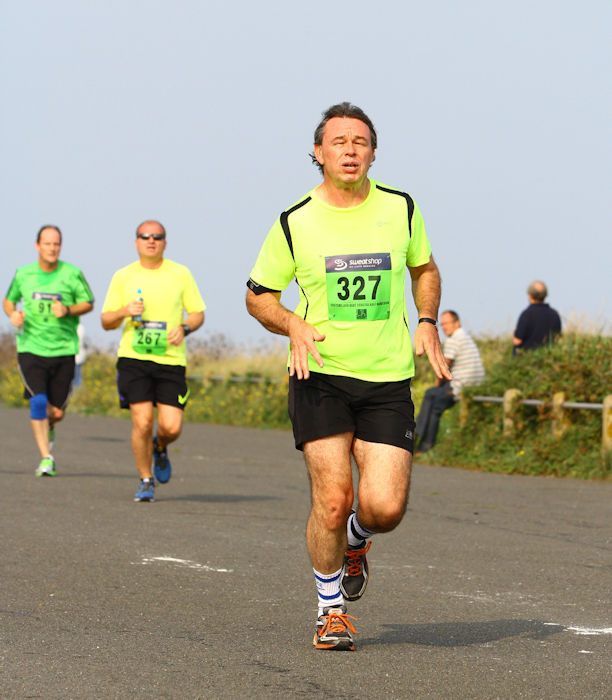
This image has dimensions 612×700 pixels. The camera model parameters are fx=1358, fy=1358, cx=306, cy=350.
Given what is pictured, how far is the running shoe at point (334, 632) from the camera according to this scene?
5.77m

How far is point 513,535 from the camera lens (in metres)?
10.5

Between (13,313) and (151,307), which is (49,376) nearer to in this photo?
(13,313)

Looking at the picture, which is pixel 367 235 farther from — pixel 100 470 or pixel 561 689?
pixel 100 470

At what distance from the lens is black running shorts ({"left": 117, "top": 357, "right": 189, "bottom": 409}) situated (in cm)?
1155

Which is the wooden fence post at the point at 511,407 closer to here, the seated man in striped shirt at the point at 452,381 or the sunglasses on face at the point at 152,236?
the seated man in striped shirt at the point at 452,381

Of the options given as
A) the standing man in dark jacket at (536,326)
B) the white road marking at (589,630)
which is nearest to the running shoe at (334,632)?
the white road marking at (589,630)

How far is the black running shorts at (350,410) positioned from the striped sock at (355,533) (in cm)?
43

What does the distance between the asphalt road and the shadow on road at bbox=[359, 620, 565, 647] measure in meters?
0.01

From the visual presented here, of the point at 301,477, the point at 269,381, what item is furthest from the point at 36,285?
the point at 269,381

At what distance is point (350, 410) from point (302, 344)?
44 centimetres

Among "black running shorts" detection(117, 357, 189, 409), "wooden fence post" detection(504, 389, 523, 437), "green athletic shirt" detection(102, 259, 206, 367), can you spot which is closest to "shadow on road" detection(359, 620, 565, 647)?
"green athletic shirt" detection(102, 259, 206, 367)

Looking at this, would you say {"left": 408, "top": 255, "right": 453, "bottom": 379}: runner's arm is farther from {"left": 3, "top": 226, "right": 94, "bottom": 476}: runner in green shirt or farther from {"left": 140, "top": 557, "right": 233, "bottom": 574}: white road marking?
{"left": 3, "top": 226, "right": 94, "bottom": 476}: runner in green shirt

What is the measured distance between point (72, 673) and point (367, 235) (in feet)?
7.26

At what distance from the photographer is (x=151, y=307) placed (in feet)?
37.8
